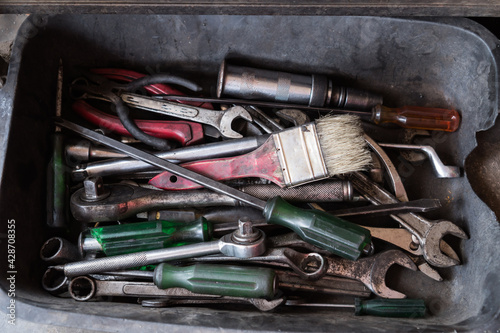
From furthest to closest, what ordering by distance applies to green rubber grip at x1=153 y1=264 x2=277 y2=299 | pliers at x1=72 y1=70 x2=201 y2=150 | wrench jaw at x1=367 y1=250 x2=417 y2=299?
1. pliers at x1=72 y1=70 x2=201 y2=150
2. wrench jaw at x1=367 y1=250 x2=417 y2=299
3. green rubber grip at x1=153 y1=264 x2=277 y2=299

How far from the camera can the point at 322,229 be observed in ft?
3.51

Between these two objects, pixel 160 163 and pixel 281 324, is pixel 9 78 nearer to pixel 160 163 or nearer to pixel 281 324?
pixel 160 163

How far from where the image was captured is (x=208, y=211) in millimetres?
1259

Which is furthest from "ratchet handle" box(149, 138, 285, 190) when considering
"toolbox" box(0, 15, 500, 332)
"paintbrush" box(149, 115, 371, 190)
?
"toolbox" box(0, 15, 500, 332)

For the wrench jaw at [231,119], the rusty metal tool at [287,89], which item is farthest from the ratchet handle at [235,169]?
the rusty metal tool at [287,89]

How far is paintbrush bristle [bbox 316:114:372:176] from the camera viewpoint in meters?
1.17

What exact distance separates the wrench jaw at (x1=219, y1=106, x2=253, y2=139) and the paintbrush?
0.10m

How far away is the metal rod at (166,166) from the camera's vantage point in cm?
119

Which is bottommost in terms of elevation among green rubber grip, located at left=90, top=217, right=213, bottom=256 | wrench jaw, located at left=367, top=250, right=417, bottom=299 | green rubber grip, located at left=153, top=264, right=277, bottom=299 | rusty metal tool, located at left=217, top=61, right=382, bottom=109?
wrench jaw, located at left=367, top=250, right=417, bottom=299

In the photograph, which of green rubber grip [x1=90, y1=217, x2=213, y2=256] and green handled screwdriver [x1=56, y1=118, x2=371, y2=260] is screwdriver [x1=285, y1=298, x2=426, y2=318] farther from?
green rubber grip [x1=90, y1=217, x2=213, y2=256]

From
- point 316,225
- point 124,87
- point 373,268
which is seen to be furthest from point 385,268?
point 124,87

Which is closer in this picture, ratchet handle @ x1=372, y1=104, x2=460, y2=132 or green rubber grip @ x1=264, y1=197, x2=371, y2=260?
green rubber grip @ x1=264, y1=197, x2=371, y2=260

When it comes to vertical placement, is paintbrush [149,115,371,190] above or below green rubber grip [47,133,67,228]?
above

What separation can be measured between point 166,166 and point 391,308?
717 millimetres
